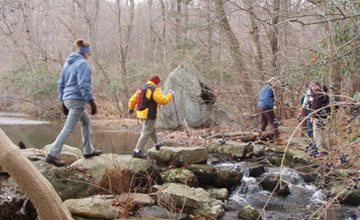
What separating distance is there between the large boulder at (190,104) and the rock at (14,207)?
1058cm

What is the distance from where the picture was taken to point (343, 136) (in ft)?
16.6

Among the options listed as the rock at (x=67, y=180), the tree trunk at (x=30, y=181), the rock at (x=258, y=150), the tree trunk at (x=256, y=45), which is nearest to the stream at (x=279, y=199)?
the rock at (x=258, y=150)

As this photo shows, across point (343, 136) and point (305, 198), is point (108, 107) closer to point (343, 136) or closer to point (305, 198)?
point (305, 198)

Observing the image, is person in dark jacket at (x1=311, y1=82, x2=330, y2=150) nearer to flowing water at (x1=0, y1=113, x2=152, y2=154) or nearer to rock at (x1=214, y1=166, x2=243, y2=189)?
rock at (x1=214, y1=166, x2=243, y2=189)

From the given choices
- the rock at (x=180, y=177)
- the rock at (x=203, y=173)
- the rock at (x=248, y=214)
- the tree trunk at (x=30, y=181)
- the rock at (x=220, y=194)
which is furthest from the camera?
the rock at (x=203, y=173)

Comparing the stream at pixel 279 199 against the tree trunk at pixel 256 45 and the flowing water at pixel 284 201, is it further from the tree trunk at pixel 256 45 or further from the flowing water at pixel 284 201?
the tree trunk at pixel 256 45

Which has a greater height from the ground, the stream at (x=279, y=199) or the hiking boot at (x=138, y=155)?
the hiking boot at (x=138, y=155)

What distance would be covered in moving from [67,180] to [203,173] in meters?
2.91

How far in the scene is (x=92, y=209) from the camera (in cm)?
609

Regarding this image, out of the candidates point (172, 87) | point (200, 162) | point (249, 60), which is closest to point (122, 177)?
point (200, 162)

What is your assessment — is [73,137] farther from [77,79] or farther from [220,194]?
[77,79]

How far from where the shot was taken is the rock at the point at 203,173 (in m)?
8.86

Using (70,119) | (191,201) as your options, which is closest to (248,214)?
(191,201)

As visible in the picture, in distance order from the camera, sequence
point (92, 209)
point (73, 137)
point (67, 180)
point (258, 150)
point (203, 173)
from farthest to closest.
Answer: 1. point (73, 137)
2. point (258, 150)
3. point (203, 173)
4. point (67, 180)
5. point (92, 209)
